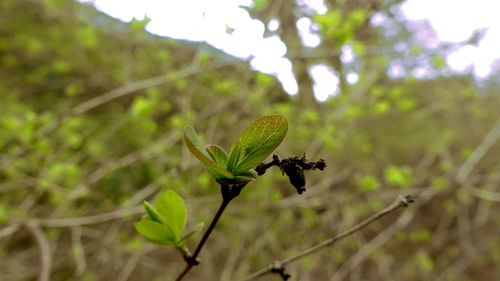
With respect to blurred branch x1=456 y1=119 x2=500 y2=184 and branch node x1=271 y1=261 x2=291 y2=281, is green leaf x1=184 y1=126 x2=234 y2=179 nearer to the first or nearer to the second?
branch node x1=271 y1=261 x2=291 y2=281

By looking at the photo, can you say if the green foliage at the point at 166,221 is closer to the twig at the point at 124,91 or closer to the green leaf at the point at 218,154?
the green leaf at the point at 218,154

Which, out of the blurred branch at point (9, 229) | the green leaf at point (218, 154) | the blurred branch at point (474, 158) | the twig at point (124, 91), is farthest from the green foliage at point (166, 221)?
the blurred branch at point (474, 158)

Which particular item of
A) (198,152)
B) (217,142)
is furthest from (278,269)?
(217,142)

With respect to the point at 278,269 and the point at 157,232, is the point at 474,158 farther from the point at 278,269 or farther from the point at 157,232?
the point at 157,232

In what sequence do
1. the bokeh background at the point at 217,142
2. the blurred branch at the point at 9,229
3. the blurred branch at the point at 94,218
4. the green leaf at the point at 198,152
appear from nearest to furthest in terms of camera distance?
the green leaf at the point at 198,152 → the blurred branch at the point at 9,229 → the blurred branch at the point at 94,218 → the bokeh background at the point at 217,142

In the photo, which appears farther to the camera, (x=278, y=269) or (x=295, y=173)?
(x=278, y=269)
